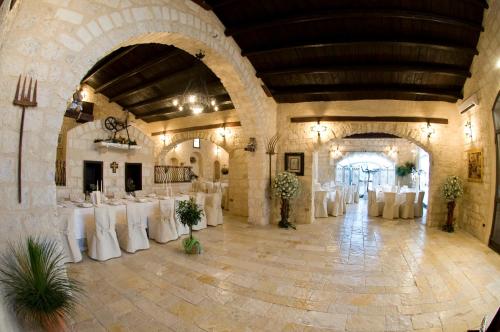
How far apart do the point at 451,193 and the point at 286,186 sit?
3820mm

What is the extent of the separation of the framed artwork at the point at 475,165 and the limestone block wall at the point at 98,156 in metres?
7.90

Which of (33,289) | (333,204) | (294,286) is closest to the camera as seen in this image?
(33,289)

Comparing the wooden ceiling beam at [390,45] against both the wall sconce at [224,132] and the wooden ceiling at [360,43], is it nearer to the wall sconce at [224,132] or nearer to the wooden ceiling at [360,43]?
the wooden ceiling at [360,43]

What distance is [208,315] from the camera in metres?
2.40

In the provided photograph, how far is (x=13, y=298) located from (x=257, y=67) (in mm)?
5391

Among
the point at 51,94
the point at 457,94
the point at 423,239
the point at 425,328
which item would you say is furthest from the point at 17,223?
the point at 457,94

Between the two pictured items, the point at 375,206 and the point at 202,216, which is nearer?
the point at 202,216

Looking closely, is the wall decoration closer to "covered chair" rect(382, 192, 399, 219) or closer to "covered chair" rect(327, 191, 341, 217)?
"covered chair" rect(327, 191, 341, 217)

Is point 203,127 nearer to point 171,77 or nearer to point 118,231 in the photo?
point 171,77

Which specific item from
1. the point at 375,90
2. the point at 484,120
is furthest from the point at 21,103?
the point at 484,120

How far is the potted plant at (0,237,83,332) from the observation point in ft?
5.75

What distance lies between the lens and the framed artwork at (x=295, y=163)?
6602 millimetres

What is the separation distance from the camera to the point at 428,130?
6141mm

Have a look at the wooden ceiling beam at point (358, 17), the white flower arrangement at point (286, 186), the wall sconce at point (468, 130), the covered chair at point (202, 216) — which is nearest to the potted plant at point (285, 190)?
the white flower arrangement at point (286, 186)
